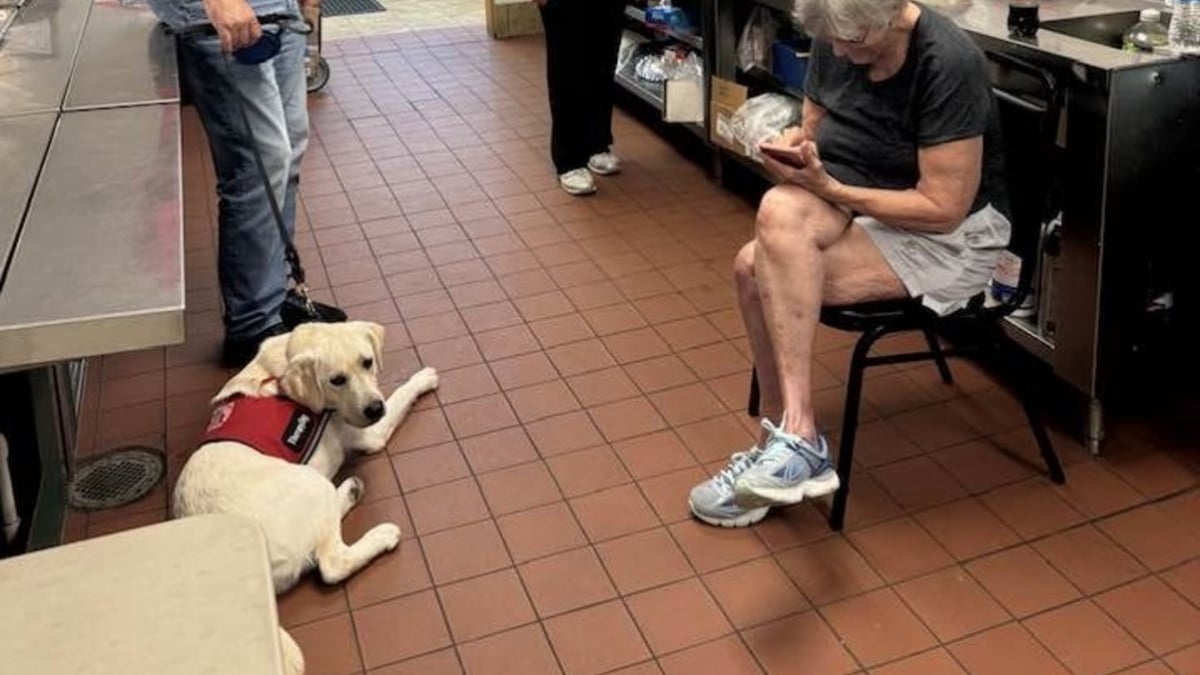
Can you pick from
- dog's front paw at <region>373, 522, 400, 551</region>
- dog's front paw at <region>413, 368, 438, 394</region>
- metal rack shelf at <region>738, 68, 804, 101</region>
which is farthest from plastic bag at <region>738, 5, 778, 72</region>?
dog's front paw at <region>373, 522, 400, 551</region>

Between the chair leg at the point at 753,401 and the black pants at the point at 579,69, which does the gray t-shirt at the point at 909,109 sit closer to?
the chair leg at the point at 753,401

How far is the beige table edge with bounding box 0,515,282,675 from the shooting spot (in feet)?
3.24

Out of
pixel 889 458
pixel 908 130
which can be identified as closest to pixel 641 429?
pixel 889 458

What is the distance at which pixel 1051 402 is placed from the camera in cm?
252

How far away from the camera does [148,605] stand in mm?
1053

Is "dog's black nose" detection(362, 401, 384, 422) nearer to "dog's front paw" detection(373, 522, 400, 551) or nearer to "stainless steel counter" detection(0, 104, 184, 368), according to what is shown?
"dog's front paw" detection(373, 522, 400, 551)

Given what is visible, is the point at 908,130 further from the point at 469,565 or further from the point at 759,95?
the point at 759,95

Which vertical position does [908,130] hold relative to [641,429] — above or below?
above

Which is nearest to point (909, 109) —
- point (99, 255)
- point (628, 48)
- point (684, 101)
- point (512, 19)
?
point (99, 255)

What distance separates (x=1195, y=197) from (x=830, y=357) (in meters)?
0.84

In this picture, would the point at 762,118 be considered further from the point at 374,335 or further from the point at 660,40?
the point at 374,335

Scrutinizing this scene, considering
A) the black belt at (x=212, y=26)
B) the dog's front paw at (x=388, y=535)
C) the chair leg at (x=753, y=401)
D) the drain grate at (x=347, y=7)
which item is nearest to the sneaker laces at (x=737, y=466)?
the chair leg at (x=753, y=401)

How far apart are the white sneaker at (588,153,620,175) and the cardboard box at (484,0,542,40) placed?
2.01 metres

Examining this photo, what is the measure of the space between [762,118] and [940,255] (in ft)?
4.52
